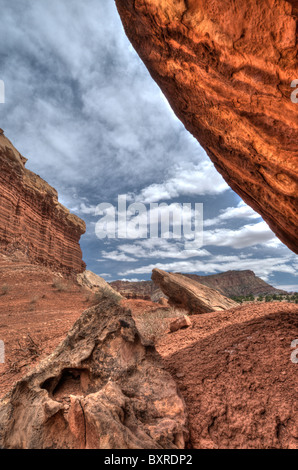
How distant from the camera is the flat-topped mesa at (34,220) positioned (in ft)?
67.4

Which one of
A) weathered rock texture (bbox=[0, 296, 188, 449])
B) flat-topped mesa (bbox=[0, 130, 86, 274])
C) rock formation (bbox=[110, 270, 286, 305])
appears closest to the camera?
weathered rock texture (bbox=[0, 296, 188, 449])

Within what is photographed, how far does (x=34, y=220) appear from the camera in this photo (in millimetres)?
24094

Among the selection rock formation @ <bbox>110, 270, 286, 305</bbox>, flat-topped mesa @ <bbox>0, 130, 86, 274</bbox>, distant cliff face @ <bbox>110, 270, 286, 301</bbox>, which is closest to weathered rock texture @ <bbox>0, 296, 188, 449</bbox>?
flat-topped mesa @ <bbox>0, 130, 86, 274</bbox>

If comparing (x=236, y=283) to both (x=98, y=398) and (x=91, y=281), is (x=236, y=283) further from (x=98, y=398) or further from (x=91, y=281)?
(x=98, y=398)

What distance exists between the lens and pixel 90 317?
12.7 feet

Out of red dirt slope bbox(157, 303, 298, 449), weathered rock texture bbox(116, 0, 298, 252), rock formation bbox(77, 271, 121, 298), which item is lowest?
red dirt slope bbox(157, 303, 298, 449)

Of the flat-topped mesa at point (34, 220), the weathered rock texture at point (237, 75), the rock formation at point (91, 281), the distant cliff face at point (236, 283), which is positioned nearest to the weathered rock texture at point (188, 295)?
the weathered rock texture at point (237, 75)

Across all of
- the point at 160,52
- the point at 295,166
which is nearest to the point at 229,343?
the point at 295,166

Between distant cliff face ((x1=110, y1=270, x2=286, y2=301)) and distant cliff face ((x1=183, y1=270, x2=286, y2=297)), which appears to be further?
distant cliff face ((x1=183, y1=270, x2=286, y2=297))

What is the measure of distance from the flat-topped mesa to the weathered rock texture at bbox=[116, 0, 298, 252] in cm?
1929

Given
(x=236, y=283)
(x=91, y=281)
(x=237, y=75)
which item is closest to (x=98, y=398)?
(x=237, y=75)

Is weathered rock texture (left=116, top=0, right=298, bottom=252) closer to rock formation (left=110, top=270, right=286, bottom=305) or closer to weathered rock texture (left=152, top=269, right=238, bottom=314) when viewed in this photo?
weathered rock texture (left=152, top=269, right=238, bottom=314)

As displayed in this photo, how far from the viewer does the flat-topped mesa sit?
2053 centimetres

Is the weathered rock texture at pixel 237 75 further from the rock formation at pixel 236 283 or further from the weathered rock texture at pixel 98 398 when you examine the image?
the rock formation at pixel 236 283
